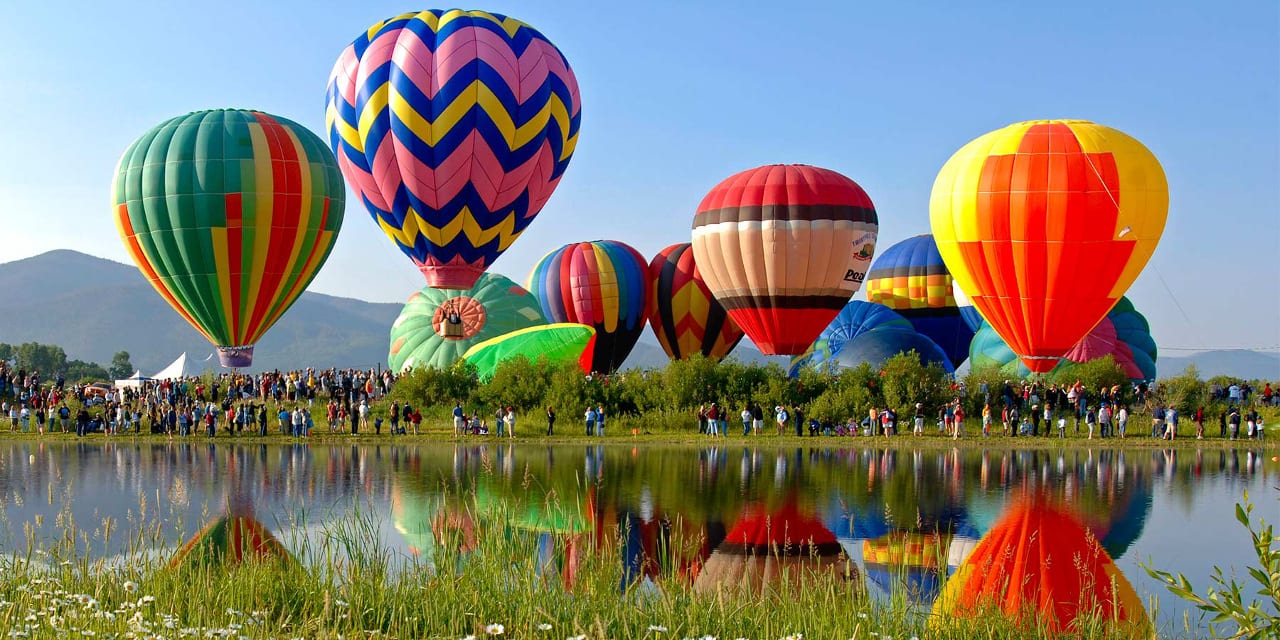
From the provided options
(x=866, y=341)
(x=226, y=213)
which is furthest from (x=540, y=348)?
(x=866, y=341)

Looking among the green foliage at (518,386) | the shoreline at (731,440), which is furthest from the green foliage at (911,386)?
the green foliage at (518,386)

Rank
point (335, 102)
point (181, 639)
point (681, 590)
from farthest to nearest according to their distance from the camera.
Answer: point (335, 102) → point (681, 590) → point (181, 639)

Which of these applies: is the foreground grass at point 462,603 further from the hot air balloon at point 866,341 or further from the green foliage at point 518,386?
the hot air balloon at point 866,341

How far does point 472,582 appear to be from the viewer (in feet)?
31.8

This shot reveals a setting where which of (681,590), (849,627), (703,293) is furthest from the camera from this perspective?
(703,293)

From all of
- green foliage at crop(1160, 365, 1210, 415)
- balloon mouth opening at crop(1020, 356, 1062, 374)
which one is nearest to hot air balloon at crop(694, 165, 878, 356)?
balloon mouth opening at crop(1020, 356, 1062, 374)

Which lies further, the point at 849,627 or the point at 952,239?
the point at 952,239

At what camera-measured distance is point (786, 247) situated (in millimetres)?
40656

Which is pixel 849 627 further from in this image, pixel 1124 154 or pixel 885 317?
pixel 885 317

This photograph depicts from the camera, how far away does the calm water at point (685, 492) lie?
15.2 meters

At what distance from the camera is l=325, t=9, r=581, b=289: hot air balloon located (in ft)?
121

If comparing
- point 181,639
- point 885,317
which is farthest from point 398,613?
point 885,317

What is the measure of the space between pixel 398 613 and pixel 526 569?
3.13 ft

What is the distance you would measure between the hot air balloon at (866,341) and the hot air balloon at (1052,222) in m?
5.52
